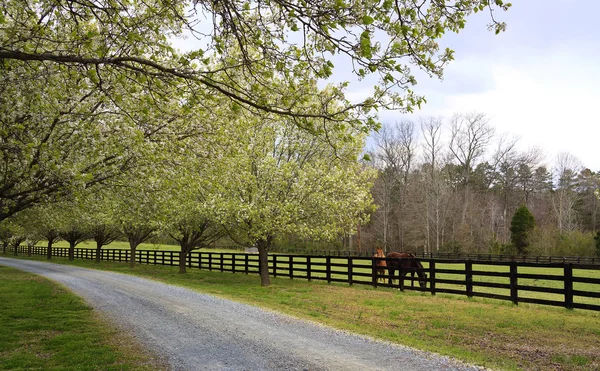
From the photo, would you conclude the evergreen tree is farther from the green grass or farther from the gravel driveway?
the green grass

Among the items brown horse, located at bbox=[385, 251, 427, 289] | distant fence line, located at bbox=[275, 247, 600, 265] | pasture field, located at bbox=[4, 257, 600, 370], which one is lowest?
distant fence line, located at bbox=[275, 247, 600, 265]

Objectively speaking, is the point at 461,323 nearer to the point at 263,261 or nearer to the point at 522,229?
the point at 263,261

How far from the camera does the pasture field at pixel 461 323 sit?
262 inches

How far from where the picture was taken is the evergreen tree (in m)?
40.9

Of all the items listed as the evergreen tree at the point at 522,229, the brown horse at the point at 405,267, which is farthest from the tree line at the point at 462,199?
the brown horse at the point at 405,267

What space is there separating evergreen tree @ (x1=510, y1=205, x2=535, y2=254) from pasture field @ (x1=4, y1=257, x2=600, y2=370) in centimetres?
3202

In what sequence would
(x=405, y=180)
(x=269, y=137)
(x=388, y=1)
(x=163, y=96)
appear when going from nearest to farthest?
(x=388, y=1), (x=163, y=96), (x=269, y=137), (x=405, y=180)

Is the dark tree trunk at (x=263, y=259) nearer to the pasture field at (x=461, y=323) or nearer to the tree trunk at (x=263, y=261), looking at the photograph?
the tree trunk at (x=263, y=261)

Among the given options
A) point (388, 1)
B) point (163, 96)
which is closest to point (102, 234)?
point (163, 96)

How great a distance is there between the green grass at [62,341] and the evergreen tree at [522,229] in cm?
4074

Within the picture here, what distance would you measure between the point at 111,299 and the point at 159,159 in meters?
5.38

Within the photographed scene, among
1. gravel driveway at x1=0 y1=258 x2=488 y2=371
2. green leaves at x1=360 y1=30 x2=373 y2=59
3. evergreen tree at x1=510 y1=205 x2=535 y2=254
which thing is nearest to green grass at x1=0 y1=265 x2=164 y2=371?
gravel driveway at x1=0 y1=258 x2=488 y2=371

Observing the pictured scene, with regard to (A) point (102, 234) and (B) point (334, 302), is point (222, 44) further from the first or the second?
(A) point (102, 234)

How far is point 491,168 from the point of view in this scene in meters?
58.2
